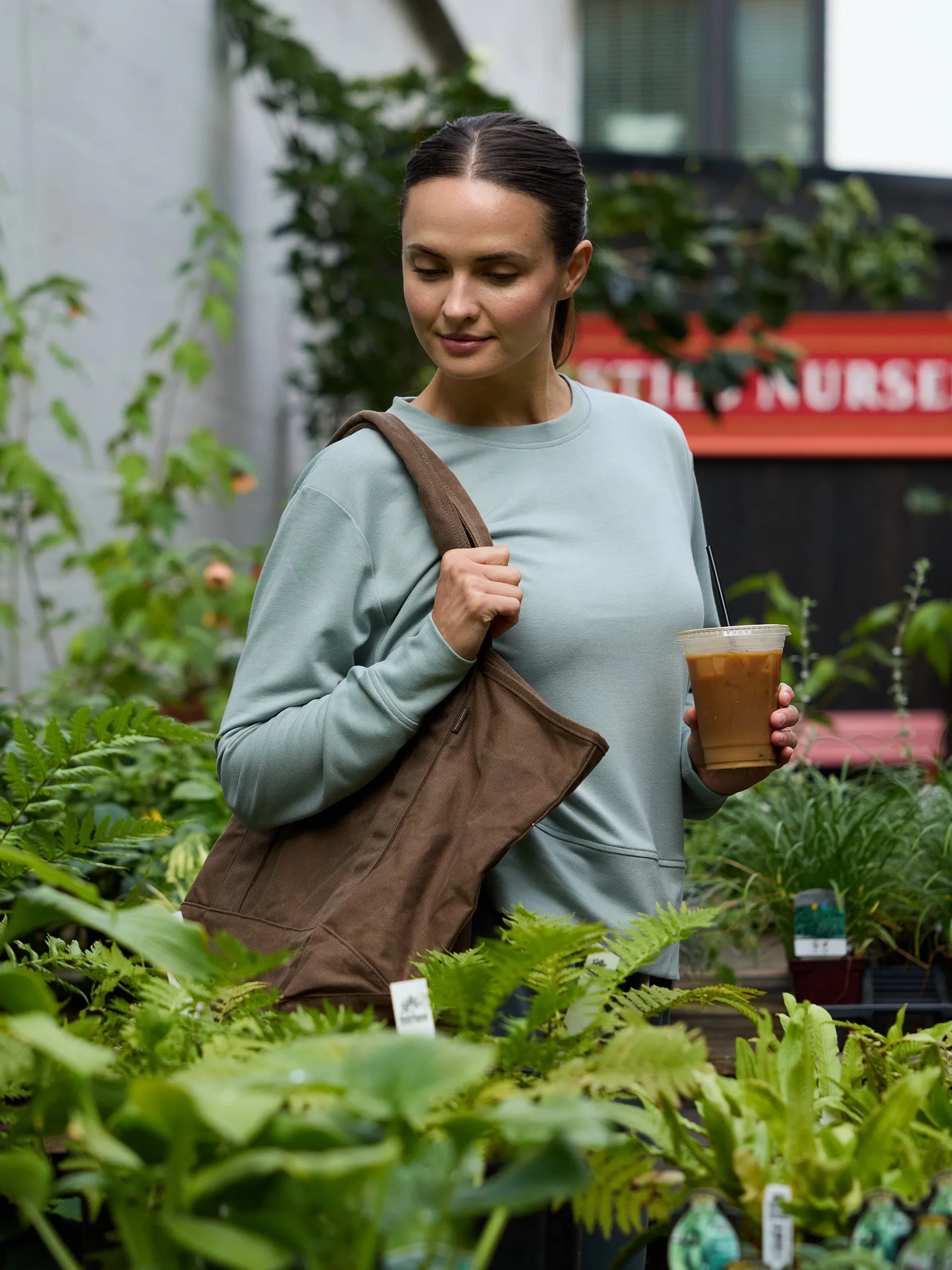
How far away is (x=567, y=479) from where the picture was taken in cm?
138

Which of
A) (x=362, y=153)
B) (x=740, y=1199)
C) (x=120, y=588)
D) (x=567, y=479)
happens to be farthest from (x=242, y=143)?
(x=740, y=1199)

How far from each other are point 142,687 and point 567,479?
93.5 inches

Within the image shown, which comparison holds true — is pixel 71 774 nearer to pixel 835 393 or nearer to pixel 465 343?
→ pixel 465 343

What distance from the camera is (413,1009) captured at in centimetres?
97

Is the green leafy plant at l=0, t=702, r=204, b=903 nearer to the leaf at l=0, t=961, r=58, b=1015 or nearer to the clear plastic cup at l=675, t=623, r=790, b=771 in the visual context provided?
the leaf at l=0, t=961, r=58, b=1015

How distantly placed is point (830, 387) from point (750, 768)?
5991 millimetres

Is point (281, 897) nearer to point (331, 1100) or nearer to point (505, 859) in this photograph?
point (505, 859)

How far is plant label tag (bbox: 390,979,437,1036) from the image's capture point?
3.17 feet

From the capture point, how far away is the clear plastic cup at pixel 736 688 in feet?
4.18

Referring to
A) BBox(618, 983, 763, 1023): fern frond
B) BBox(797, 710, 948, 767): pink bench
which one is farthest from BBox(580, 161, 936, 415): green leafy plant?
BBox(618, 983, 763, 1023): fern frond

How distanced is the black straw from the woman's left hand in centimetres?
14

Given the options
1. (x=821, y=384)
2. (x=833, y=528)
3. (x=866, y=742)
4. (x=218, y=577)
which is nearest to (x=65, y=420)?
(x=218, y=577)

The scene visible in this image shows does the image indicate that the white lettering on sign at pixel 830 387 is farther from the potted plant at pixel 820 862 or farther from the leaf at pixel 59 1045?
the leaf at pixel 59 1045

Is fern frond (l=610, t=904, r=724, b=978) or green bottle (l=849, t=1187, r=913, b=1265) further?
fern frond (l=610, t=904, r=724, b=978)
